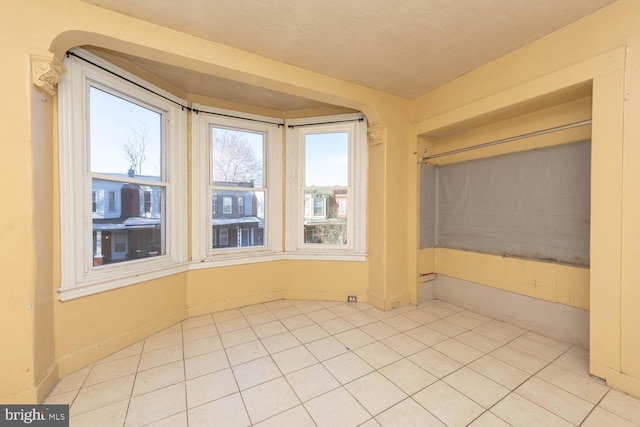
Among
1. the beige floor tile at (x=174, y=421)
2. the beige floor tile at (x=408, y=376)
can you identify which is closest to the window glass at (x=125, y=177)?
the beige floor tile at (x=174, y=421)

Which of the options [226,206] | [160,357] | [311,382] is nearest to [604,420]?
[311,382]

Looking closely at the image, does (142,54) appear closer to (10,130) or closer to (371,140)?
(10,130)

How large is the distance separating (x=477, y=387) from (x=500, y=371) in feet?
1.10

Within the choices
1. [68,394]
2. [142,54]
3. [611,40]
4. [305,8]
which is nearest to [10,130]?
[142,54]

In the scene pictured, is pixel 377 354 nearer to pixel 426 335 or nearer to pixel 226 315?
pixel 426 335

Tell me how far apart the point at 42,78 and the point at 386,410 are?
9.78 ft

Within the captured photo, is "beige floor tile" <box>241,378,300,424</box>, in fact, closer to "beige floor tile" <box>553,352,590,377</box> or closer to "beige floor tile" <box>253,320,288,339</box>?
"beige floor tile" <box>253,320,288,339</box>

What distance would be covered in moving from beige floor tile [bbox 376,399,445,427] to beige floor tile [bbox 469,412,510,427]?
206mm

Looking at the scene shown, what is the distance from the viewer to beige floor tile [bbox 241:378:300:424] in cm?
151

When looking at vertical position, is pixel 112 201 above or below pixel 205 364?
above

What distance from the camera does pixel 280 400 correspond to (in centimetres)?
161

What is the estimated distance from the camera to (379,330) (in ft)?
8.39

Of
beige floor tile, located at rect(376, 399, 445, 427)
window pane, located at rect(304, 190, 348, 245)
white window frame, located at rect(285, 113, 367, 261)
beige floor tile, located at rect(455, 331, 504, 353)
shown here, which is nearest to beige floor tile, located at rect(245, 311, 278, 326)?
white window frame, located at rect(285, 113, 367, 261)

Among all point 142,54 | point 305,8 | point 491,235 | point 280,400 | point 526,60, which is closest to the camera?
point 280,400
